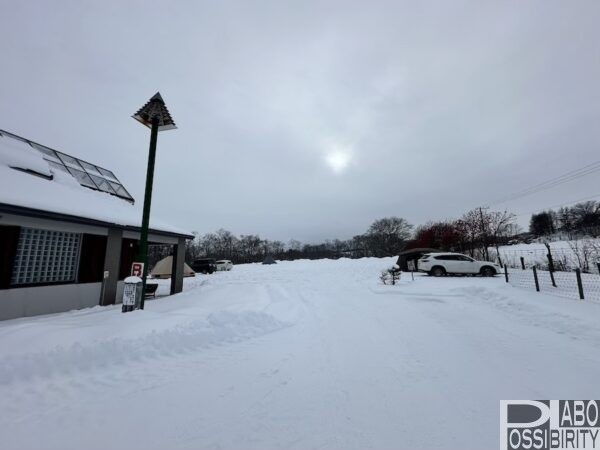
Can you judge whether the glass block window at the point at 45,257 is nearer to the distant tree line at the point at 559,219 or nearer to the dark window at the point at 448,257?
the dark window at the point at 448,257

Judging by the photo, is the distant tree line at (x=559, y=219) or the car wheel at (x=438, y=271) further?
the distant tree line at (x=559, y=219)

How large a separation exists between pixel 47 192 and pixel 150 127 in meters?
4.64

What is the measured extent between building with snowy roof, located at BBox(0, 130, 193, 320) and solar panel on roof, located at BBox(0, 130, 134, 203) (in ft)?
0.48

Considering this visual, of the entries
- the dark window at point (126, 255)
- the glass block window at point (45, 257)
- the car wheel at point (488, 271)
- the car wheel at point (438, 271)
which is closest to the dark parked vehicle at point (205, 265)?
the dark window at point (126, 255)

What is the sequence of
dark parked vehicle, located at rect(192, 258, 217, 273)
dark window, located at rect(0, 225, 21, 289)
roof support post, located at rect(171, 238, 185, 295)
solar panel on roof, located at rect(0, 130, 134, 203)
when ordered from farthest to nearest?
dark parked vehicle, located at rect(192, 258, 217, 273), roof support post, located at rect(171, 238, 185, 295), solar panel on roof, located at rect(0, 130, 134, 203), dark window, located at rect(0, 225, 21, 289)

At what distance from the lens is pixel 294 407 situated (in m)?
3.03

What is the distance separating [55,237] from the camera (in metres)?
Answer: 8.70

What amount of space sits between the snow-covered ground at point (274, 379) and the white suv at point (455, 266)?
37.0 feet

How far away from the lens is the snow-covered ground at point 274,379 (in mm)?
2578

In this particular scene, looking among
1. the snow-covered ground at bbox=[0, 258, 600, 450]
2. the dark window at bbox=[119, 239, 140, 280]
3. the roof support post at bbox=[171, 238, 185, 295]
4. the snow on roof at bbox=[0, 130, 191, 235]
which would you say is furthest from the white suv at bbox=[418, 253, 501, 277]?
the dark window at bbox=[119, 239, 140, 280]

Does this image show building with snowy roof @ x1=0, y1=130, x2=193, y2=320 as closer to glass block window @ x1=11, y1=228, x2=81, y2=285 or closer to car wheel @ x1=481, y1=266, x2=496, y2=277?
glass block window @ x1=11, y1=228, x2=81, y2=285

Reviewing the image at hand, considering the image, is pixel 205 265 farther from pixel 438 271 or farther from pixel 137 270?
pixel 137 270

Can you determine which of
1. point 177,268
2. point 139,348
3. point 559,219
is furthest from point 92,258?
point 559,219

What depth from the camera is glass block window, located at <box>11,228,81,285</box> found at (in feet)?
25.6
